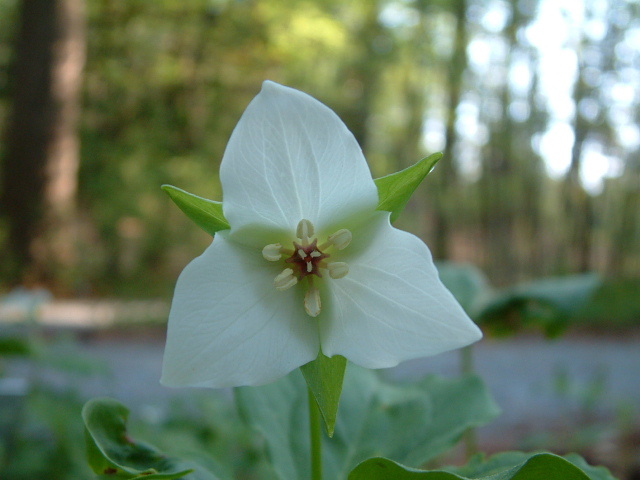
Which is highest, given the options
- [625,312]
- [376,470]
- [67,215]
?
[376,470]

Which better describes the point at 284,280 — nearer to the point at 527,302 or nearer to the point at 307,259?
the point at 307,259

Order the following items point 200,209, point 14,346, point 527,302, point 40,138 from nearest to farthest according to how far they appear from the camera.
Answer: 1. point 200,209
2. point 14,346
3. point 527,302
4. point 40,138

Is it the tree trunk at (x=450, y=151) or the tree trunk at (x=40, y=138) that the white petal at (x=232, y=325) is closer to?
the tree trunk at (x=40, y=138)

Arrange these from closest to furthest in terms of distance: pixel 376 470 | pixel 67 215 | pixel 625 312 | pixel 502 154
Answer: pixel 376 470 < pixel 67 215 < pixel 625 312 < pixel 502 154

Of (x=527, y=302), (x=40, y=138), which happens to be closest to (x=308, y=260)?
(x=527, y=302)

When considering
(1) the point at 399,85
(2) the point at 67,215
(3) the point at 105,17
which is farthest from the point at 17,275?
(1) the point at 399,85

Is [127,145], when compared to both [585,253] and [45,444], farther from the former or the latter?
[45,444]
